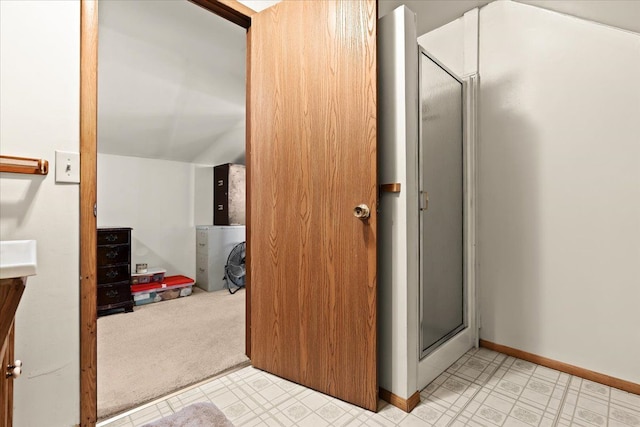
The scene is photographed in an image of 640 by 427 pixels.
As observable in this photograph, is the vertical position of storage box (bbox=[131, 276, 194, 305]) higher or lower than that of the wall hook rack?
lower

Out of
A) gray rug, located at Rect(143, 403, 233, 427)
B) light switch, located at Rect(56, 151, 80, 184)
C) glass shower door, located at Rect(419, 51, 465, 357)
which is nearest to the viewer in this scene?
light switch, located at Rect(56, 151, 80, 184)

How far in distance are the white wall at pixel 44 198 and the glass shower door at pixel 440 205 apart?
147 cm

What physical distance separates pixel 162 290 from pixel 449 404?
2.80 m

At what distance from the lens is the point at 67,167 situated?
1.18 m

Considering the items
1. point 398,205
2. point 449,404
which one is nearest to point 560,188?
point 398,205

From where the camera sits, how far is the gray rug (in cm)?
127

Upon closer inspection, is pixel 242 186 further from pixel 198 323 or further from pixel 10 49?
pixel 10 49

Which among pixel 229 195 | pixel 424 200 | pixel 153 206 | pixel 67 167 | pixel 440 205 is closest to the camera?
pixel 67 167

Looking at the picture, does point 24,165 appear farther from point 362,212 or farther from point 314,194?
point 362,212

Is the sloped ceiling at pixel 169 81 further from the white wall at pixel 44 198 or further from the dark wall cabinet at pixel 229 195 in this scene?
the white wall at pixel 44 198

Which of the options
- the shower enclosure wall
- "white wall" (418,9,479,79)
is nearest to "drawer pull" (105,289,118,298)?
the shower enclosure wall

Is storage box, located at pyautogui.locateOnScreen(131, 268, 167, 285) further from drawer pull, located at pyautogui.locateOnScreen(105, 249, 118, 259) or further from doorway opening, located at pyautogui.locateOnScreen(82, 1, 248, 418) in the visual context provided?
drawer pull, located at pyautogui.locateOnScreen(105, 249, 118, 259)

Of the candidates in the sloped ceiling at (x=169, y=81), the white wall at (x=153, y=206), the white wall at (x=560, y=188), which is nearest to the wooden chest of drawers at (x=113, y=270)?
the white wall at (x=153, y=206)

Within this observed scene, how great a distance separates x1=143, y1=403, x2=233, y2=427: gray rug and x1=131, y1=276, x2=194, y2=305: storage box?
6.50ft
